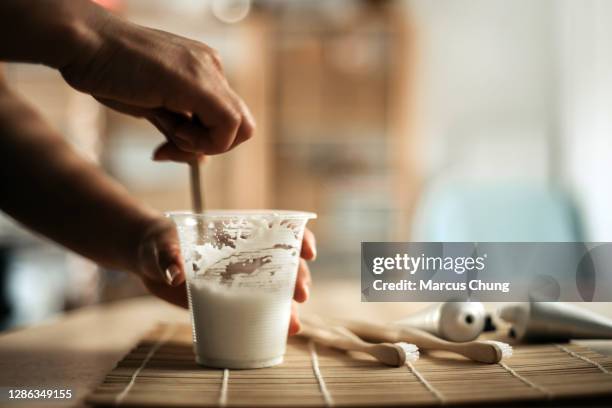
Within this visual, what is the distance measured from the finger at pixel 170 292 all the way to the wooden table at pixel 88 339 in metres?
0.08

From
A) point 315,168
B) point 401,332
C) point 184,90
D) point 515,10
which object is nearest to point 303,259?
point 401,332

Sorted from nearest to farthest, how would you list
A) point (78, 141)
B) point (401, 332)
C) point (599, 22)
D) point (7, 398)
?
point (7, 398)
point (401, 332)
point (599, 22)
point (78, 141)

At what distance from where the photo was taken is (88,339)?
848mm

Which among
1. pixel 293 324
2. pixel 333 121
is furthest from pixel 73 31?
pixel 333 121

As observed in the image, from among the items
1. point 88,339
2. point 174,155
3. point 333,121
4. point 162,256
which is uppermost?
point 333,121

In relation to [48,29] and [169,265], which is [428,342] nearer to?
[169,265]

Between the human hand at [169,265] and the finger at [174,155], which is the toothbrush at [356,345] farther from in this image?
the finger at [174,155]

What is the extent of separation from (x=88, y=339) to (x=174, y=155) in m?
0.30

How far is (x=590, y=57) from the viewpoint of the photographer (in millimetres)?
2385

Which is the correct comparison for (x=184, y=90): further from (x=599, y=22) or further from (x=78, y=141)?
(x=78, y=141)

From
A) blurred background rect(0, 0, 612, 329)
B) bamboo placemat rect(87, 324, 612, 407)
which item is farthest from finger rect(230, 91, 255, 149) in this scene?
blurred background rect(0, 0, 612, 329)

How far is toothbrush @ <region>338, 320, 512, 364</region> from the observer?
2.01 ft

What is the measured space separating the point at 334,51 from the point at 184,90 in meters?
2.37

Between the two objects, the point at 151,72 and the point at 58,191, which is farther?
the point at 58,191
